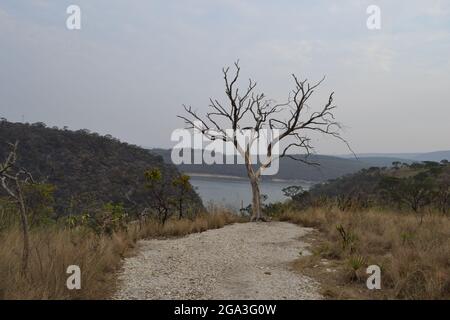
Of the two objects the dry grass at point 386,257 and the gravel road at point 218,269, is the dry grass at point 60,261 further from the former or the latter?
the dry grass at point 386,257

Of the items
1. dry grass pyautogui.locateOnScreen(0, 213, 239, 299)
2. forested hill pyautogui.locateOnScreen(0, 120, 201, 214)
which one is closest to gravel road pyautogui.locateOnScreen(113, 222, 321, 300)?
dry grass pyautogui.locateOnScreen(0, 213, 239, 299)

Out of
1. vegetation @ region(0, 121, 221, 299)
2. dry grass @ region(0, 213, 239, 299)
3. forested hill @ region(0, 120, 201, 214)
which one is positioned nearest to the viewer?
dry grass @ region(0, 213, 239, 299)

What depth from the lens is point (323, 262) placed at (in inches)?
231

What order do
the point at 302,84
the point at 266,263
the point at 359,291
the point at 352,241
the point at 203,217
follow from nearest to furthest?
1. the point at 359,291
2. the point at 266,263
3. the point at 352,241
4. the point at 203,217
5. the point at 302,84

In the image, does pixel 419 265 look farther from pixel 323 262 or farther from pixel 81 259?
pixel 81 259

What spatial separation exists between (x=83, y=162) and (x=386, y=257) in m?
22.5

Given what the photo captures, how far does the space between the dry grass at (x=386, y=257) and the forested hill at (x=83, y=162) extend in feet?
37.6

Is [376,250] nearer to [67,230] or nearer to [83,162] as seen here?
[67,230]

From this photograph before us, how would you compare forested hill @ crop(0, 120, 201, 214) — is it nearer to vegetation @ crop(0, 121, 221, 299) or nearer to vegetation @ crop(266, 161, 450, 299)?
vegetation @ crop(0, 121, 221, 299)

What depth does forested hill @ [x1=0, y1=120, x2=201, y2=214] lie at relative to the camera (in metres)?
20.4

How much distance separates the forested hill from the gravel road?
10.6 meters

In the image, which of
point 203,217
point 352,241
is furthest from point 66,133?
point 352,241

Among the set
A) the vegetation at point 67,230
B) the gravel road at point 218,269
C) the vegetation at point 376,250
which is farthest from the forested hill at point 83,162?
the gravel road at point 218,269
